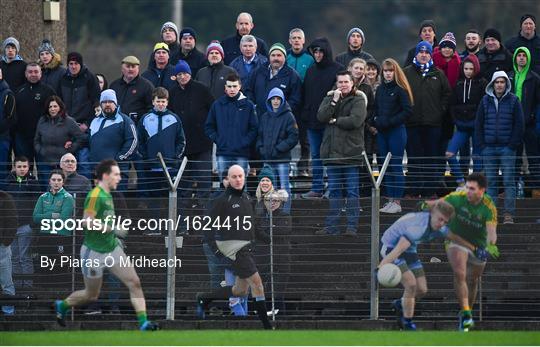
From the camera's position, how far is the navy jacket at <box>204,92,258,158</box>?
22781mm

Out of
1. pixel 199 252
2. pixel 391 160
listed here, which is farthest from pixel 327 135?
pixel 199 252

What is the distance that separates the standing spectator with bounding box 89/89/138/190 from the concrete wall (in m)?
4.40

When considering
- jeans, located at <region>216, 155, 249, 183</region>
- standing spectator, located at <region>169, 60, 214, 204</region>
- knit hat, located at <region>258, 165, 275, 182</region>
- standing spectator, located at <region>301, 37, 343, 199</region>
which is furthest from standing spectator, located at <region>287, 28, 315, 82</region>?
knit hat, located at <region>258, 165, 275, 182</region>

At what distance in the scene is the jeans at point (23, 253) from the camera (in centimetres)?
2148

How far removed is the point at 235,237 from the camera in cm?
2108

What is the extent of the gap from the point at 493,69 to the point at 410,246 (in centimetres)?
378

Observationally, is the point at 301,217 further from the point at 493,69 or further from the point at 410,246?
the point at 493,69

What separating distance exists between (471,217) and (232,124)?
375cm

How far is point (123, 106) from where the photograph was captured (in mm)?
23719

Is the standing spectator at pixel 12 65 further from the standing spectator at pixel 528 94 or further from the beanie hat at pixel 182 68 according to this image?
the standing spectator at pixel 528 94

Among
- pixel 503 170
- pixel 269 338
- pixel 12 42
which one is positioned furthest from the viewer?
pixel 12 42

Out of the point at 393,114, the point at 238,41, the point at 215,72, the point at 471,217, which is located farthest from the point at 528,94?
the point at 238,41

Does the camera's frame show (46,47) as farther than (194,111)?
Yes

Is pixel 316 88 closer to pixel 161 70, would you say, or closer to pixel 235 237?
pixel 161 70
